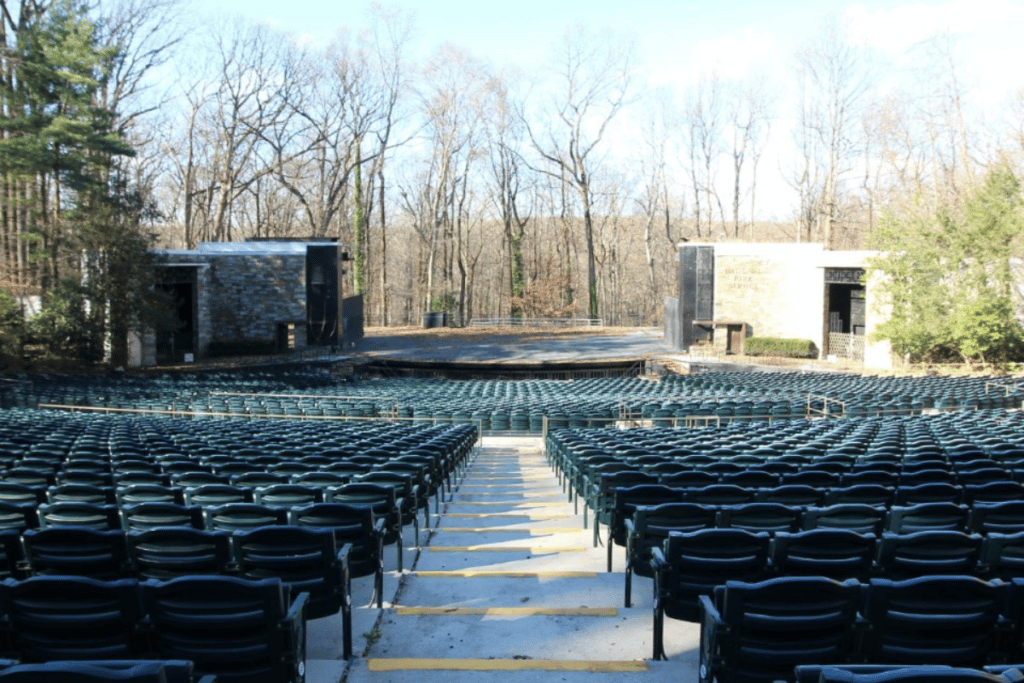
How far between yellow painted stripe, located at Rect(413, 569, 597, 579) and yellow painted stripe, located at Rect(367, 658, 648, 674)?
5.22ft

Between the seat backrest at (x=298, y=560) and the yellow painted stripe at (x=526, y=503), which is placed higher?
the seat backrest at (x=298, y=560)

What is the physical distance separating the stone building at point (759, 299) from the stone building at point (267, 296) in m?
19.0

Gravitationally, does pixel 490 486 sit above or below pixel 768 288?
below

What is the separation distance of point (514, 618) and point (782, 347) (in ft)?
116

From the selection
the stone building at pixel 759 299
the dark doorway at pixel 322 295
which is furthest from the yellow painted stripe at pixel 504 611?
the dark doorway at pixel 322 295

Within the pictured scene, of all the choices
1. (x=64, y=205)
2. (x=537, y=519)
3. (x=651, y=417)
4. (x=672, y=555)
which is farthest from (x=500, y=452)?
(x=64, y=205)

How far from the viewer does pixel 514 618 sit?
4781 mm

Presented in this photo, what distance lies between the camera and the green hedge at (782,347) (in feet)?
122

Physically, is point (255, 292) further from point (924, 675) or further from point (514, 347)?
→ point (924, 675)

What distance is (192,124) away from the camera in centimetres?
4828

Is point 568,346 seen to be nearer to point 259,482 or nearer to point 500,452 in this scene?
point 500,452

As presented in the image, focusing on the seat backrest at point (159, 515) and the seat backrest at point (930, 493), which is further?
the seat backrest at point (930, 493)

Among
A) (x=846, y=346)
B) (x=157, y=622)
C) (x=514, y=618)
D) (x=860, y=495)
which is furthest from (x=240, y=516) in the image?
(x=846, y=346)

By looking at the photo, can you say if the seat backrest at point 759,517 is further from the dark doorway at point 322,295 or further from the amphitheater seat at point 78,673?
the dark doorway at point 322,295
